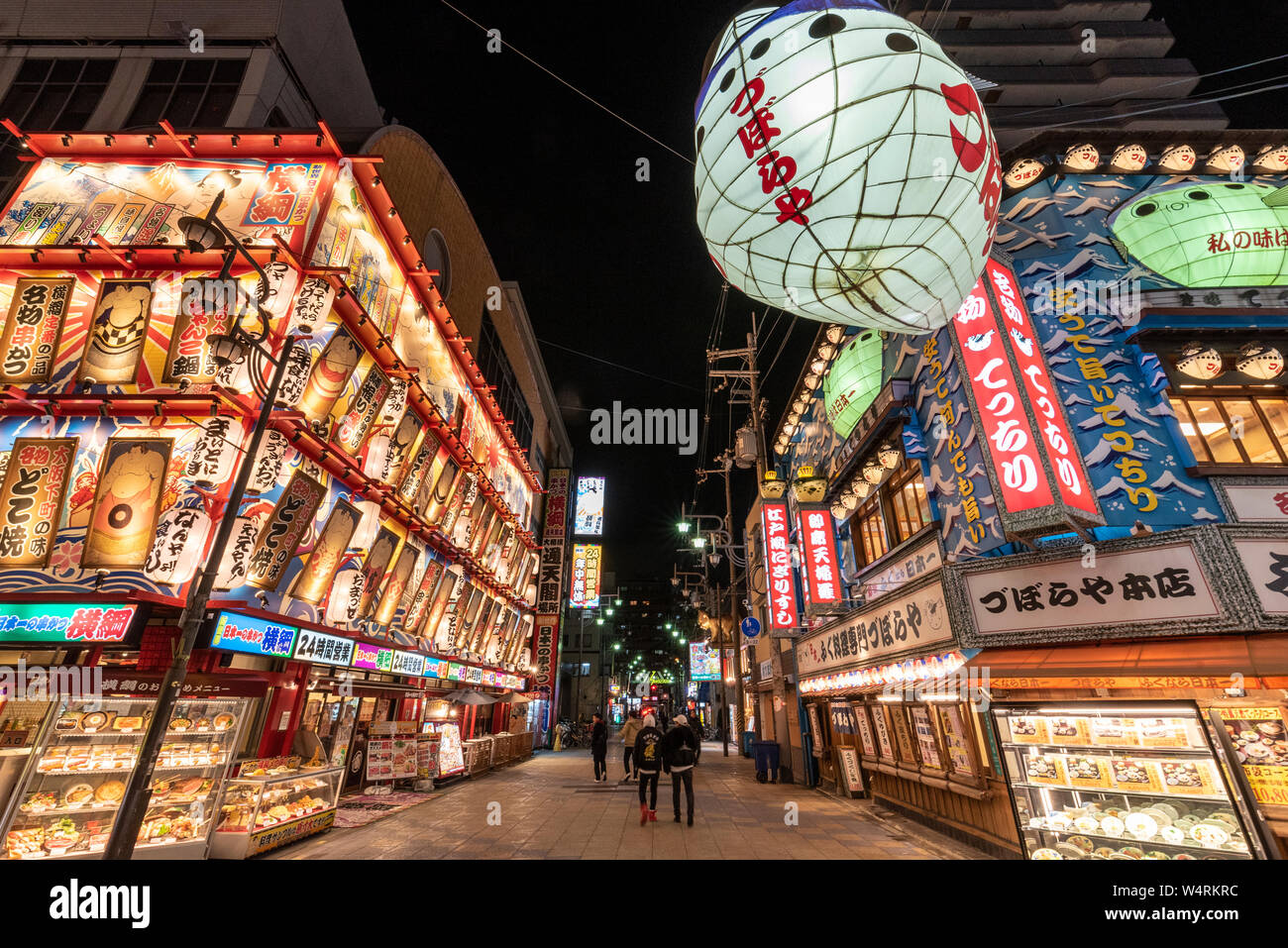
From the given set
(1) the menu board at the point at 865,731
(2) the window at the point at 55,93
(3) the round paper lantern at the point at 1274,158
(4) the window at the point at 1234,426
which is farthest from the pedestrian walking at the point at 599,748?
(2) the window at the point at 55,93

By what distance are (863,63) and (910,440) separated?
26.2 ft

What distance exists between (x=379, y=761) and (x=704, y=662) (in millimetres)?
25515

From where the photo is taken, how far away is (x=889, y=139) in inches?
126

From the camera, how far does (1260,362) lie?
24.5 feet

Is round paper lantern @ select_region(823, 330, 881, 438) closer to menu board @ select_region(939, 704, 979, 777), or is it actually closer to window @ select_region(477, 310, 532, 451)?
menu board @ select_region(939, 704, 979, 777)

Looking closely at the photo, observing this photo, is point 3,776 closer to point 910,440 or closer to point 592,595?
point 910,440

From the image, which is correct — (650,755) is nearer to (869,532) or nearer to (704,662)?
(869,532)

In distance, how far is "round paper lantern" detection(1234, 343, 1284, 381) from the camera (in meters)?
7.42

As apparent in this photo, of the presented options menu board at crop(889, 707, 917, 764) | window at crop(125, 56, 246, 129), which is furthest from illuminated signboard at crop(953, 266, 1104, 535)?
window at crop(125, 56, 246, 129)

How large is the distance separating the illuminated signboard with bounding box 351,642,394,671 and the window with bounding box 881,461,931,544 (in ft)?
39.4

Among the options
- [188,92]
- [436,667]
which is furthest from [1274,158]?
[188,92]

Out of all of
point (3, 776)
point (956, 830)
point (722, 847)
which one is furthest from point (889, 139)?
point (3, 776)

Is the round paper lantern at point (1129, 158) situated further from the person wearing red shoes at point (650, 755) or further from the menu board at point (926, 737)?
the person wearing red shoes at point (650, 755)

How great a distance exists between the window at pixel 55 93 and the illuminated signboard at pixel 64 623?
16328mm
